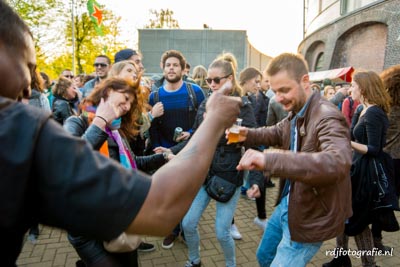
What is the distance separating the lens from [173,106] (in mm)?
4125

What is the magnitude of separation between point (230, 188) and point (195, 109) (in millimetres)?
1465

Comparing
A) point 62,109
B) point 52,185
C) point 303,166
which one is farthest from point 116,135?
point 62,109

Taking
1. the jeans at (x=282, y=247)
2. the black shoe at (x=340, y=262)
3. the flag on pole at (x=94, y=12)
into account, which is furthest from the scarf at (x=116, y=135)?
the flag on pole at (x=94, y=12)

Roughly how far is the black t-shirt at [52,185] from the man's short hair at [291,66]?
6.05ft

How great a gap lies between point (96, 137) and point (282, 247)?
1.61 metres

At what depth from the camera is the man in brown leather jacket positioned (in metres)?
1.69

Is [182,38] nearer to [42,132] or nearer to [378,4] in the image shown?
[378,4]

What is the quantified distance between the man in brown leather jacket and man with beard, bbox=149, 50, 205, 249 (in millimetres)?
1591

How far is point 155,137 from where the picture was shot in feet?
13.7

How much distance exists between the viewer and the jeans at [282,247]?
84.5 inches

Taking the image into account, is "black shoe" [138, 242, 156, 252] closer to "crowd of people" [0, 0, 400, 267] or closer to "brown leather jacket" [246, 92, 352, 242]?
"crowd of people" [0, 0, 400, 267]

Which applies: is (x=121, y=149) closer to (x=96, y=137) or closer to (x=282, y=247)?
(x=96, y=137)

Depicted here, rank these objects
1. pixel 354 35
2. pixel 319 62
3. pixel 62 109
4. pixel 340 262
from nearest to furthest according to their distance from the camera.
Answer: pixel 340 262 → pixel 62 109 → pixel 354 35 → pixel 319 62

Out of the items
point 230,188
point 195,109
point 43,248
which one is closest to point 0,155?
point 230,188
